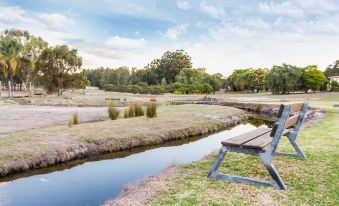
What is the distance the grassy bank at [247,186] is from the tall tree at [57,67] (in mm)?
51017

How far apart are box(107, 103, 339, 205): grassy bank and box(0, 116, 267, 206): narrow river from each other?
1.79 metres

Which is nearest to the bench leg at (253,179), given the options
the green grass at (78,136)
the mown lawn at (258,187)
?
the mown lawn at (258,187)

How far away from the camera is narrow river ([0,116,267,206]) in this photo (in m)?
7.77

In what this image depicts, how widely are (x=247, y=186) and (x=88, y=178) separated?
5.01m

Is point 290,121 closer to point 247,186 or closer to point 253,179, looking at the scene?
point 253,179

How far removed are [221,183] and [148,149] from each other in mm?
7392

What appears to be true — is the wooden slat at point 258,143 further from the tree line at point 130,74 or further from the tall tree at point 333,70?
the tall tree at point 333,70

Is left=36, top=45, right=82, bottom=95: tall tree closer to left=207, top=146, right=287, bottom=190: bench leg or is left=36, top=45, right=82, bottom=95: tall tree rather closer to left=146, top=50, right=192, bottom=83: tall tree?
left=207, top=146, right=287, bottom=190: bench leg

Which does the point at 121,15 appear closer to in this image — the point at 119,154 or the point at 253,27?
the point at 253,27

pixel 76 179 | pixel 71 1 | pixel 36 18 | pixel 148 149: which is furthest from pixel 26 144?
pixel 36 18

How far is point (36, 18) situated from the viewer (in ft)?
117

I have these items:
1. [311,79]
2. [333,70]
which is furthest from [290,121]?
[333,70]

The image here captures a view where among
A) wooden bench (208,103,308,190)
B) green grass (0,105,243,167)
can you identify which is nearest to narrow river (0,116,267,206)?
green grass (0,105,243,167)

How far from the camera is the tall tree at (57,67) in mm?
54969
